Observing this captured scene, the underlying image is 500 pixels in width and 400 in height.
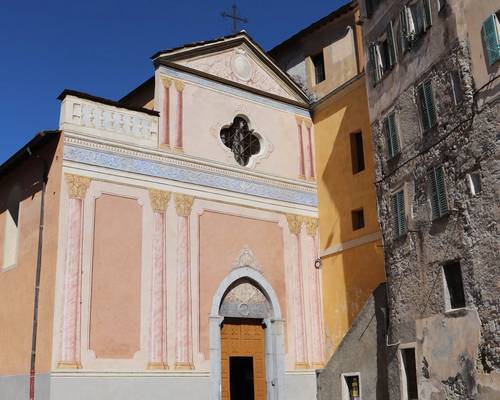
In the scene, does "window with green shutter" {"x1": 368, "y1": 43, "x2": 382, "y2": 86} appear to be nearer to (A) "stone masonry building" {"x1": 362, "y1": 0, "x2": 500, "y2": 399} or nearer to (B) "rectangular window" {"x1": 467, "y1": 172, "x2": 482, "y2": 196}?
(A) "stone masonry building" {"x1": 362, "y1": 0, "x2": 500, "y2": 399}

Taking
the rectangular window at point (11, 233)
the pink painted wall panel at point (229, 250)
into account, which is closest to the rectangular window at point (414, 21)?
the pink painted wall panel at point (229, 250)

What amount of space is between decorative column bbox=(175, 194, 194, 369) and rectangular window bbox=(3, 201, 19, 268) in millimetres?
4366

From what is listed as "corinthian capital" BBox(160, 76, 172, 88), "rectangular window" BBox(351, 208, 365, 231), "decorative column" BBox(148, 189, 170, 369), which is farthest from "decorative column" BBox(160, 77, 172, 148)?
"rectangular window" BBox(351, 208, 365, 231)

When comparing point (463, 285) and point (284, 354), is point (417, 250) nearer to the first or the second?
point (463, 285)

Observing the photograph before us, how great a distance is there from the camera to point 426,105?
487 inches

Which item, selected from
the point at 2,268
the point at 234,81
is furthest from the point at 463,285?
the point at 2,268

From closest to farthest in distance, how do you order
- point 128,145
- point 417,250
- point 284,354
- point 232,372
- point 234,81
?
point 417,250
point 128,145
point 284,354
point 234,81
point 232,372

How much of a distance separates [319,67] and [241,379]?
Result: 965cm

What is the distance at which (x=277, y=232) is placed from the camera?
17.8m

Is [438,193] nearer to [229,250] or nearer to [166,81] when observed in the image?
[229,250]

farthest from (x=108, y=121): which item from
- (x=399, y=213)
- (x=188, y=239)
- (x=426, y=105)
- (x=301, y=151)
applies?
(x=426, y=105)

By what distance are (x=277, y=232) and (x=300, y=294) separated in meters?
1.80

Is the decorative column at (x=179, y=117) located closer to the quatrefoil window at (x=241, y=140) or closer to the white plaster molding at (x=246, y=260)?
the quatrefoil window at (x=241, y=140)

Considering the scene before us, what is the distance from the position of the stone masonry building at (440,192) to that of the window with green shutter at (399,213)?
0.02 m
